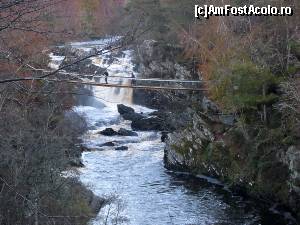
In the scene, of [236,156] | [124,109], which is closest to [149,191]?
[236,156]

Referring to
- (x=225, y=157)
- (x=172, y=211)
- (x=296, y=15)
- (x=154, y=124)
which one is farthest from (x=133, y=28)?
(x=154, y=124)

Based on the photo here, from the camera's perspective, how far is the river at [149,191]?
651 inches

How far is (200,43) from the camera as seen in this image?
26.0 meters

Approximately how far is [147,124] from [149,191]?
36.1 ft

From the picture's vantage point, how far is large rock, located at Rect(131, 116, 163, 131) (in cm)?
2973

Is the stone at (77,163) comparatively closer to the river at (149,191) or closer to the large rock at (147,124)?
the river at (149,191)

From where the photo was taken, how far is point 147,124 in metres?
30.0

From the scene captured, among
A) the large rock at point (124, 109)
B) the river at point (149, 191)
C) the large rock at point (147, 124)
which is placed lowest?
the river at point (149, 191)

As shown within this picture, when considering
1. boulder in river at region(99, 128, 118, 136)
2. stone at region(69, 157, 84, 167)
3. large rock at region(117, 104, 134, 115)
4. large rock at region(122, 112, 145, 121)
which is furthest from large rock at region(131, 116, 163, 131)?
stone at region(69, 157, 84, 167)

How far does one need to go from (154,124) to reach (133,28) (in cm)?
2612

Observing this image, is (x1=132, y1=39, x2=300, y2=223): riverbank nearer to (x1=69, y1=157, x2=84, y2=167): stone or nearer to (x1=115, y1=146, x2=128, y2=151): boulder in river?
(x1=115, y1=146, x2=128, y2=151): boulder in river

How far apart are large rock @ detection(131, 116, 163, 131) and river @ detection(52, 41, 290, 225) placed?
1.19m

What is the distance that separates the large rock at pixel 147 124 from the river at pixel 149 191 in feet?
3.90

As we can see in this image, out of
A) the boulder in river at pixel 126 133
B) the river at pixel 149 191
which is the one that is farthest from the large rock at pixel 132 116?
the river at pixel 149 191
